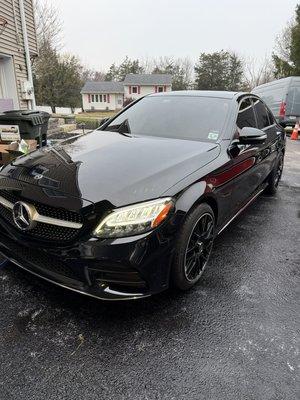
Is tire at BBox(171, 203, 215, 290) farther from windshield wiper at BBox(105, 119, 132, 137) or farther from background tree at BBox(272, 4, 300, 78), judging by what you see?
background tree at BBox(272, 4, 300, 78)

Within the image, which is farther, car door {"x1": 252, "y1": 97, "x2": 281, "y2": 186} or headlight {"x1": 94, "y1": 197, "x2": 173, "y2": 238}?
car door {"x1": 252, "y1": 97, "x2": 281, "y2": 186}

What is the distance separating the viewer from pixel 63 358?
1937mm

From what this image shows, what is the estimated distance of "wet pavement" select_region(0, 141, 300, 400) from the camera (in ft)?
5.85

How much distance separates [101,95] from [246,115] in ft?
169

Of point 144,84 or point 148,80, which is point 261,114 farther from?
point 148,80

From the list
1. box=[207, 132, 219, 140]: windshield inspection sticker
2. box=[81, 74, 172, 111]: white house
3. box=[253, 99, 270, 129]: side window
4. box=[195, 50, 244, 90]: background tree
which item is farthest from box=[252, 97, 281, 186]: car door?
box=[195, 50, 244, 90]: background tree

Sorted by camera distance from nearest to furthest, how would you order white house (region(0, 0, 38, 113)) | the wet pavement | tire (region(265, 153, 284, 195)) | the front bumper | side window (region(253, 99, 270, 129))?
the wet pavement → the front bumper → side window (region(253, 99, 270, 129)) → tire (region(265, 153, 284, 195)) → white house (region(0, 0, 38, 113))

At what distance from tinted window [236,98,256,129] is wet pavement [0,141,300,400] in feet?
4.99

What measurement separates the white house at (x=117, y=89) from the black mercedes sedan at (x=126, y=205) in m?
50.8

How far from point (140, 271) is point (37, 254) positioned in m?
0.70

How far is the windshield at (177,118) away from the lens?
3.17 meters

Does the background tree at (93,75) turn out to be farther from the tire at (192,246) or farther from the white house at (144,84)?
the tire at (192,246)

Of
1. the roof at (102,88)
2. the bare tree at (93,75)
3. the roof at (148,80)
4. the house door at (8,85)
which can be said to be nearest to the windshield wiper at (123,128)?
the house door at (8,85)

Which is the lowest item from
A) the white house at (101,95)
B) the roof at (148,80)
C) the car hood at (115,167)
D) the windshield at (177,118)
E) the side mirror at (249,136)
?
the white house at (101,95)
